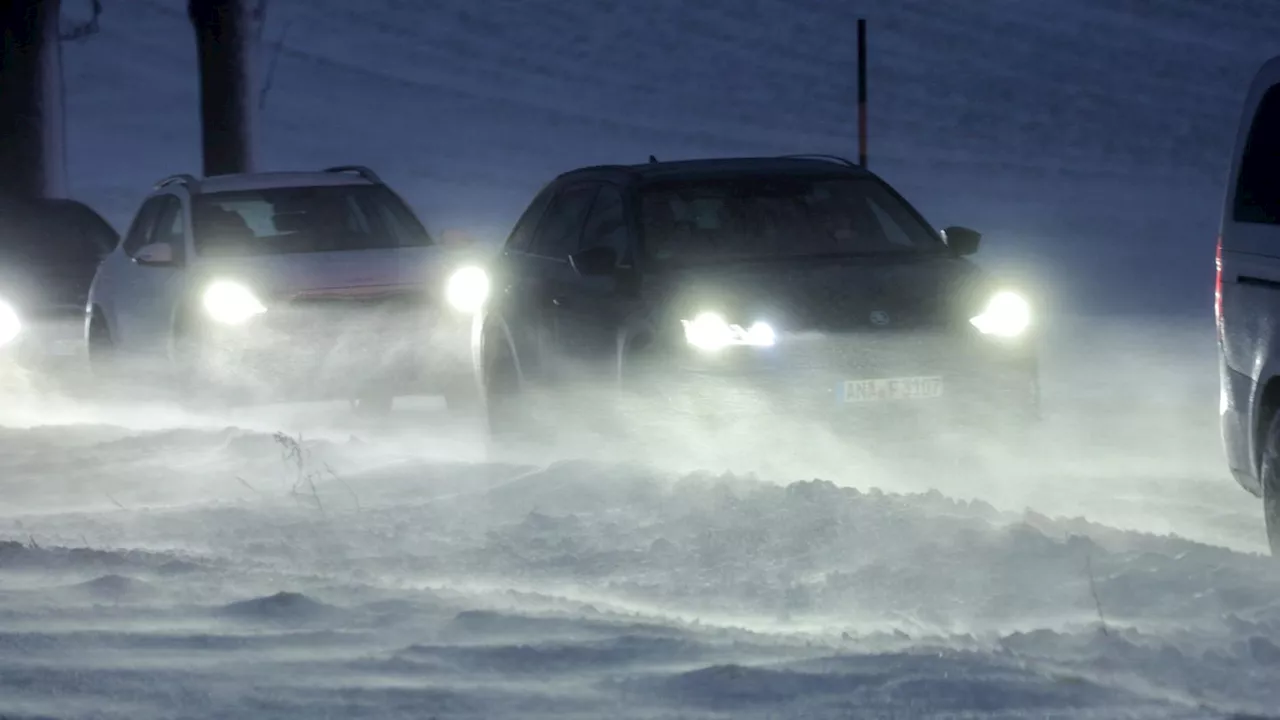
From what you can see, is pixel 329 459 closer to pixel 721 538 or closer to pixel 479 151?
pixel 721 538

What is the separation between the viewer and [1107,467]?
10.8 meters

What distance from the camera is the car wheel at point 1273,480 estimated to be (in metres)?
7.41

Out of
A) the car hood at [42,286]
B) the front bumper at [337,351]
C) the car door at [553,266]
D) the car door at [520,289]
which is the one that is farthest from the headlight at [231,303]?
the car hood at [42,286]

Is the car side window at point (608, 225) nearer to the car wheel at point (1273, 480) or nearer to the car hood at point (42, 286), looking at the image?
the car wheel at point (1273, 480)

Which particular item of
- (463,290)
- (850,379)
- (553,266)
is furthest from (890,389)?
(463,290)

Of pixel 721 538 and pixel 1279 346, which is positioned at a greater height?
pixel 1279 346

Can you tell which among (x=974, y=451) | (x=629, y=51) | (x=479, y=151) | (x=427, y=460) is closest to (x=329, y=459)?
(x=427, y=460)

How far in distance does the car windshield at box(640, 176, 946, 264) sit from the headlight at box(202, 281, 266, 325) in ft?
9.49

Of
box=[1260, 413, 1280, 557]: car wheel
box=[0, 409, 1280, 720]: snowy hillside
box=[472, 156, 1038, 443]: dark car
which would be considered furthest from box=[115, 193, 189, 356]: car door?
box=[1260, 413, 1280, 557]: car wheel

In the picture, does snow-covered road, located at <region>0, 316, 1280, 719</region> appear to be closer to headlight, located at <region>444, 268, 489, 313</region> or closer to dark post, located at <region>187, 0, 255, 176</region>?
headlight, located at <region>444, 268, 489, 313</region>

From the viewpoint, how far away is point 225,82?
2158 centimetres

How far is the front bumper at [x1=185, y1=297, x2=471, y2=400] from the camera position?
12.9 meters

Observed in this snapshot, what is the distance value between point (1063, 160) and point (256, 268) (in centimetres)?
3176

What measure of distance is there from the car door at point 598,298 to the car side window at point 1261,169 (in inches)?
125
